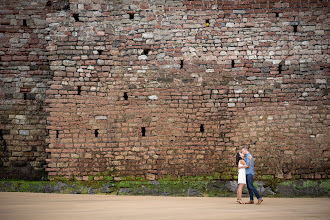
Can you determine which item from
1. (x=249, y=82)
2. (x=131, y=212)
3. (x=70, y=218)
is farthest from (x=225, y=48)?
(x=70, y=218)

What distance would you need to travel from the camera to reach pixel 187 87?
845 cm

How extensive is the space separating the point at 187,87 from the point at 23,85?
14.5 feet

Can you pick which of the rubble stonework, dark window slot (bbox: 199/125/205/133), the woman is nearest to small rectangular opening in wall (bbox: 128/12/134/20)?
the rubble stonework

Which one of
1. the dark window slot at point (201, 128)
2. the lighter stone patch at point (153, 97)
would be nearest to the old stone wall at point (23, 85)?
the lighter stone patch at point (153, 97)

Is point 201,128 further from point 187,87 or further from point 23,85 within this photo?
point 23,85

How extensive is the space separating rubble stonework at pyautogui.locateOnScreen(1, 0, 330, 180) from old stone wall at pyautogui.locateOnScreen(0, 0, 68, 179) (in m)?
0.63

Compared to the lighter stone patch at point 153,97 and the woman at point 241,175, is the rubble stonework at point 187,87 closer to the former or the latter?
the lighter stone patch at point 153,97

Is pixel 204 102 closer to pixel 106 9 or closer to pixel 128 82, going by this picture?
pixel 128 82

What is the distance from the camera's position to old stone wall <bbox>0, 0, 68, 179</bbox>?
886 centimetres

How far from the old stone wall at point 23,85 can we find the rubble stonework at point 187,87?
63cm

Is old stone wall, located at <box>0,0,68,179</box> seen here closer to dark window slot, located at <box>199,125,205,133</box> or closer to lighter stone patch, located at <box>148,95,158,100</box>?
lighter stone patch, located at <box>148,95,158,100</box>

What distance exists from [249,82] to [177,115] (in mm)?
1985

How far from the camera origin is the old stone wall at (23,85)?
8859 mm

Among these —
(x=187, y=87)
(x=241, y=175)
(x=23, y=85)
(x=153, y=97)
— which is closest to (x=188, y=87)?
(x=187, y=87)
